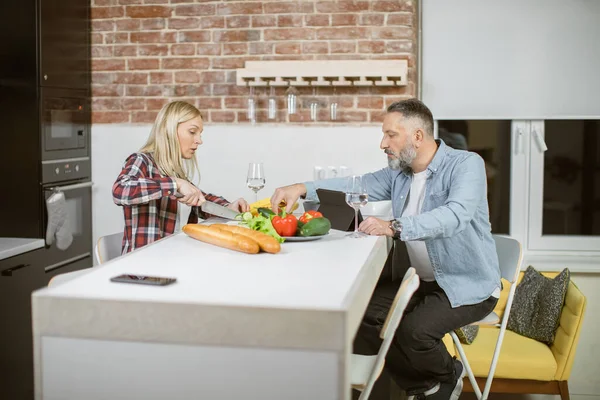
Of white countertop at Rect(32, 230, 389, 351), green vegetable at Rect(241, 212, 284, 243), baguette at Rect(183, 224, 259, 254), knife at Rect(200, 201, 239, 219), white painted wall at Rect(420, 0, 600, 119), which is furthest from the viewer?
white painted wall at Rect(420, 0, 600, 119)

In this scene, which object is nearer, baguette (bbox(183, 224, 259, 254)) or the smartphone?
the smartphone

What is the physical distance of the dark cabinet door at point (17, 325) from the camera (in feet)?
12.2

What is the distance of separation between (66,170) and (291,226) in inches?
84.6

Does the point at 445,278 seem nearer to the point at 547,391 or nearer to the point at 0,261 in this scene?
the point at 547,391

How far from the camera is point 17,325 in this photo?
3.85 meters

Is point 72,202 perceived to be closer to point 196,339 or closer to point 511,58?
point 511,58

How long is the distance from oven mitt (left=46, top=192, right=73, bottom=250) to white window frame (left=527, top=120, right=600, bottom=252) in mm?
2759

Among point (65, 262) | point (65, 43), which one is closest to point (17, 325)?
point (65, 262)

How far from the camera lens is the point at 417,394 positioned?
318 cm

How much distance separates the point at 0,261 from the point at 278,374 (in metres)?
2.30

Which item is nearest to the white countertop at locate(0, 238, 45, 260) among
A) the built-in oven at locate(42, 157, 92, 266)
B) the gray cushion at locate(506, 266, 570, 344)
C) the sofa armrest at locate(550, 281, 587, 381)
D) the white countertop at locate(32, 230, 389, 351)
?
the built-in oven at locate(42, 157, 92, 266)

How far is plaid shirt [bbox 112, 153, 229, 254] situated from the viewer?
329 centimetres

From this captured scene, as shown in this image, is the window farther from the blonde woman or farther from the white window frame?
the blonde woman

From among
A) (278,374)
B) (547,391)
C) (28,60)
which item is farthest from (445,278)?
(28,60)
